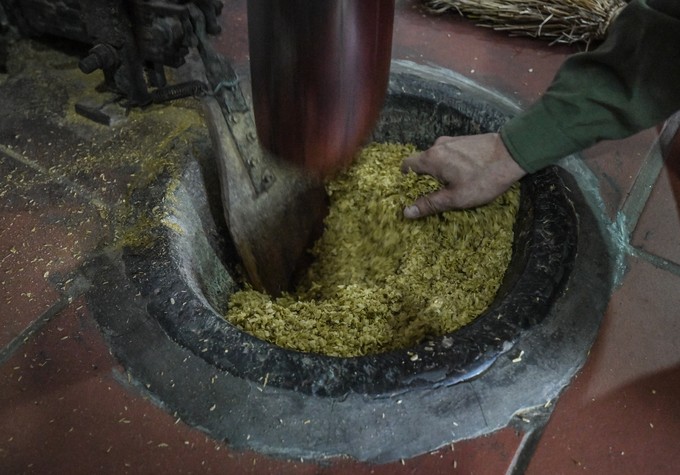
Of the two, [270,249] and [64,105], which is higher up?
[64,105]

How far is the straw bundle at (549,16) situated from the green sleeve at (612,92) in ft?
2.14

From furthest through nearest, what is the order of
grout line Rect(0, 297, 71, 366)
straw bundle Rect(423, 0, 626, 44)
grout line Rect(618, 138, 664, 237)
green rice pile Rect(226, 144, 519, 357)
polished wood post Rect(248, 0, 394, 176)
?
straw bundle Rect(423, 0, 626, 44)
grout line Rect(618, 138, 664, 237)
green rice pile Rect(226, 144, 519, 357)
grout line Rect(0, 297, 71, 366)
polished wood post Rect(248, 0, 394, 176)

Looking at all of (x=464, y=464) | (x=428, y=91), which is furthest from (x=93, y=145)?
(x=464, y=464)

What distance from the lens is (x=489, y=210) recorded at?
1209mm

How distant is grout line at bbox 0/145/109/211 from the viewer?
1132mm

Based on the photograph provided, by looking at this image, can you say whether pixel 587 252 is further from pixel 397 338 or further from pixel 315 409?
pixel 315 409

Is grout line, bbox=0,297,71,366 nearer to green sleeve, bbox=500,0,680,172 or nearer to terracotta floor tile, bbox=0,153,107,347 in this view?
terracotta floor tile, bbox=0,153,107,347

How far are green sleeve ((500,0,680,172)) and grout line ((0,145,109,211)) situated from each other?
803mm

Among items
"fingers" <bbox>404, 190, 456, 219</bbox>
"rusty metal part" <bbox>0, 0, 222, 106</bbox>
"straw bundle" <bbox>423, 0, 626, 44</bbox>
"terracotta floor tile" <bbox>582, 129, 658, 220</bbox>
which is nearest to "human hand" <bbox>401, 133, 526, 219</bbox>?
"fingers" <bbox>404, 190, 456, 219</bbox>

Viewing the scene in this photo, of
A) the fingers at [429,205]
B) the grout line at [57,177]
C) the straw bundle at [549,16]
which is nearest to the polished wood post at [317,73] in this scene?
the fingers at [429,205]

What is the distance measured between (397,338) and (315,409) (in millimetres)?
293

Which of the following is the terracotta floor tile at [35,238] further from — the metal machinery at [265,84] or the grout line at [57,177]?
the metal machinery at [265,84]

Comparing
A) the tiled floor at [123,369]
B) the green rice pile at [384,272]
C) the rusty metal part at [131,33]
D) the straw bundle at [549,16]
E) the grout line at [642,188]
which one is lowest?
the green rice pile at [384,272]

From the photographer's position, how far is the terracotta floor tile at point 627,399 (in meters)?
0.84
